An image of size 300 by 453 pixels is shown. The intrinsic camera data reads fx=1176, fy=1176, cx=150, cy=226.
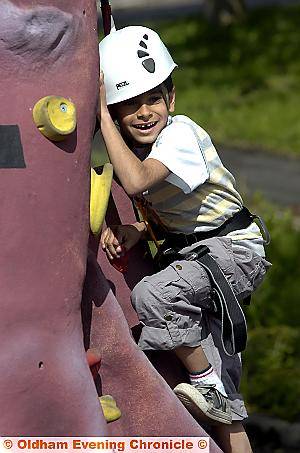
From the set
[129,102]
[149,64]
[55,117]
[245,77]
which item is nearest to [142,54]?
[149,64]

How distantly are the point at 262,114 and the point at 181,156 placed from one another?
11.2 metres

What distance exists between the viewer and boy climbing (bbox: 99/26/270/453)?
342cm

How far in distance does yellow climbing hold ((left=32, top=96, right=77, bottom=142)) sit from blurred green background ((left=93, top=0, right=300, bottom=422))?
3.28 metres

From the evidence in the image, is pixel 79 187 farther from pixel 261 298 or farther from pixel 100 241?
pixel 261 298

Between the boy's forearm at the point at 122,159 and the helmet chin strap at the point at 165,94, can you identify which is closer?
the boy's forearm at the point at 122,159

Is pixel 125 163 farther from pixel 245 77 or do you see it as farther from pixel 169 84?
pixel 245 77

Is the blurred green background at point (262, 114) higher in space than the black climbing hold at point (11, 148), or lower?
lower

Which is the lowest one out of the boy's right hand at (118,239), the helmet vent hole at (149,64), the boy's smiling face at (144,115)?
the boy's right hand at (118,239)

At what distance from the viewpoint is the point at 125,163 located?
10.7 feet

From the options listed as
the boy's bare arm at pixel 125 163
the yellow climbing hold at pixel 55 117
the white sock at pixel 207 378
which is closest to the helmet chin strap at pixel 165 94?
the boy's bare arm at pixel 125 163

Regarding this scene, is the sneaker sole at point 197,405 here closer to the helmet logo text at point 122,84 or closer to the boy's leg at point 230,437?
the boy's leg at point 230,437

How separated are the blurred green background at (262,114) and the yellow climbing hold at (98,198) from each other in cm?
298

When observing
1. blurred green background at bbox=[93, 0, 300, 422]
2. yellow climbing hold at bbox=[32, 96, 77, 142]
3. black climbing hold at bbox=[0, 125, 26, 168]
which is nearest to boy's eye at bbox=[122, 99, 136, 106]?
yellow climbing hold at bbox=[32, 96, 77, 142]

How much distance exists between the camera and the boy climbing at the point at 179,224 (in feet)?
11.2
